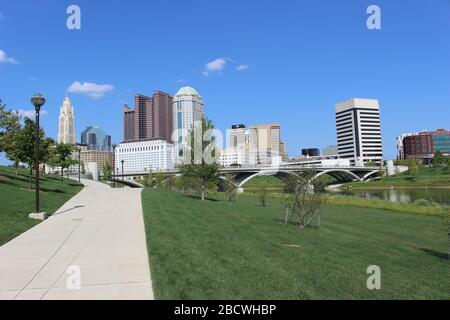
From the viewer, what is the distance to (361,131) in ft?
618

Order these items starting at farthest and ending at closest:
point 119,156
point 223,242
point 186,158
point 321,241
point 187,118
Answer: point 119,156, point 187,118, point 186,158, point 321,241, point 223,242

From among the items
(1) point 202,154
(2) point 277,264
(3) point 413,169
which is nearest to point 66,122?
(3) point 413,169

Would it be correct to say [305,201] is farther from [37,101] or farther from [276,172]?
[276,172]

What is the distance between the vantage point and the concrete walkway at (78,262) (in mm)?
5770

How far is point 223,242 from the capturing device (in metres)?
9.84

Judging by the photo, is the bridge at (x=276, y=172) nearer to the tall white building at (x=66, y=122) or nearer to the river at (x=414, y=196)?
the river at (x=414, y=196)

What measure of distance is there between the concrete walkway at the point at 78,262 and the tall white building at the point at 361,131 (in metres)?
185

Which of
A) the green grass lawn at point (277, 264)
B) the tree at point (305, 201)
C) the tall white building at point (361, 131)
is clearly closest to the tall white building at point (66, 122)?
the tall white building at point (361, 131)

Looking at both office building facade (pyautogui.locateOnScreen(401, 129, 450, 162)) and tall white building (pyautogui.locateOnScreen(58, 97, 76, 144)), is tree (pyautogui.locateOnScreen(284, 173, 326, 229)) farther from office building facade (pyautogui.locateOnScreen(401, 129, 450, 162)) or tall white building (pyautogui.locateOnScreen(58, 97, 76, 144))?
office building facade (pyautogui.locateOnScreen(401, 129, 450, 162))

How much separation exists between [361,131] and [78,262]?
19439 cm

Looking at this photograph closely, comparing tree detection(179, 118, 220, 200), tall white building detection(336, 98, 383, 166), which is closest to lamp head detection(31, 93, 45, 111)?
tree detection(179, 118, 220, 200)
